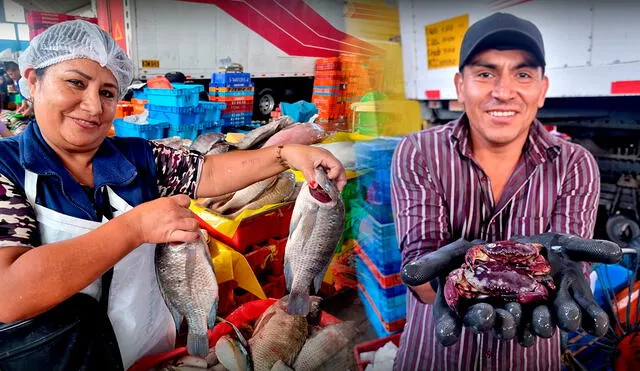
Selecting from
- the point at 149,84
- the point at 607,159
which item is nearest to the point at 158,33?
the point at 149,84

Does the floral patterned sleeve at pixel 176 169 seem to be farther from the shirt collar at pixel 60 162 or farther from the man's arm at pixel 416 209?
the man's arm at pixel 416 209

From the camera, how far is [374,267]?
6.67 feet

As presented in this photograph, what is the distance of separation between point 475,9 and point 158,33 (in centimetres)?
91

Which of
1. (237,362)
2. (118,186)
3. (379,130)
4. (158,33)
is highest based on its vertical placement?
(158,33)

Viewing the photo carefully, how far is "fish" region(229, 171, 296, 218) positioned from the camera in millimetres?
1502

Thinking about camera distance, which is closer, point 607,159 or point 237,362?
point 237,362

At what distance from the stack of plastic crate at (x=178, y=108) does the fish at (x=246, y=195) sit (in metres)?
0.23

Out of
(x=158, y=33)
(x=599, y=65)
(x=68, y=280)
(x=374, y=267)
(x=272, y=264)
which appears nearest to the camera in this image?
(x=68, y=280)

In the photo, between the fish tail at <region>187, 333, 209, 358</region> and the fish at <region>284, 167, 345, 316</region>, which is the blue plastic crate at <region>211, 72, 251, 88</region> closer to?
the fish at <region>284, 167, 345, 316</region>

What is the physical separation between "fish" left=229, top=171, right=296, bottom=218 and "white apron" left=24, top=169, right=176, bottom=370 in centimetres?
35

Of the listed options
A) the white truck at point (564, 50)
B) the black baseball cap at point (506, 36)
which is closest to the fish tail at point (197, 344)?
the black baseball cap at point (506, 36)

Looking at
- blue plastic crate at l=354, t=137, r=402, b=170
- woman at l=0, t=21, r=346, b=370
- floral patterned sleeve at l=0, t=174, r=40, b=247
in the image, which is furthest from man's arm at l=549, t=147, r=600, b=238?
floral patterned sleeve at l=0, t=174, r=40, b=247

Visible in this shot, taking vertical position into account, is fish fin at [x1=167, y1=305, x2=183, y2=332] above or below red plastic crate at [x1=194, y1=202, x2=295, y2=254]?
below

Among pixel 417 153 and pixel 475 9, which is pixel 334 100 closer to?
pixel 417 153
